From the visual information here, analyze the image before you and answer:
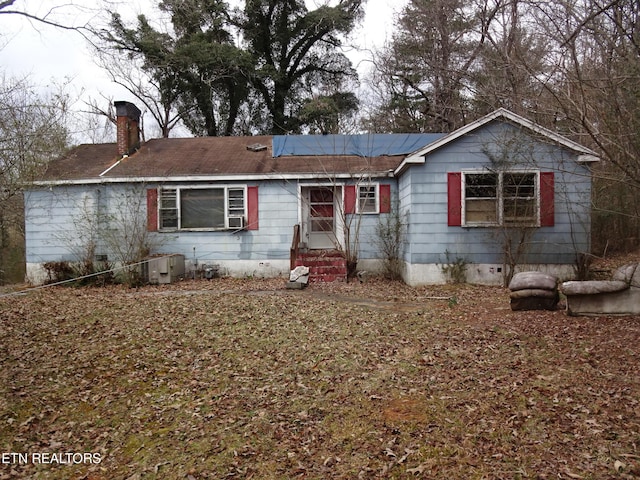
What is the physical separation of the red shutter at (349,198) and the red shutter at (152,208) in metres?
5.39

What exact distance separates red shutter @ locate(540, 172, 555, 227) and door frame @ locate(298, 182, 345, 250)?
493cm

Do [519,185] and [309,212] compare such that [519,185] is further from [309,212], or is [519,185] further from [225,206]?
[225,206]

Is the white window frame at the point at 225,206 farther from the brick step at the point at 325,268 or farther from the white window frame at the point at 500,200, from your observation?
the white window frame at the point at 500,200

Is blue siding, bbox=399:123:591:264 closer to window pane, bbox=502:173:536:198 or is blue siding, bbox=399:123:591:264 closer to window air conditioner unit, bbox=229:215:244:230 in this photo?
window pane, bbox=502:173:536:198

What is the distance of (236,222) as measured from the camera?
1302 centimetres

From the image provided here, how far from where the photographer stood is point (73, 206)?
13.2 m

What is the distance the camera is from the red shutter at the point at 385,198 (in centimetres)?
1284

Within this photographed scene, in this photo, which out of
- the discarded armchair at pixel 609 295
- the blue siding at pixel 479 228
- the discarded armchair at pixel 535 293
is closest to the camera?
the discarded armchair at pixel 609 295

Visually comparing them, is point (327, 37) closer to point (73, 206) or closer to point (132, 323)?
point (73, 206)

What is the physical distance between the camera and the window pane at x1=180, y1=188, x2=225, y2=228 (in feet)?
43.0

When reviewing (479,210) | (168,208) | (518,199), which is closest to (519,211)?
(518,199)

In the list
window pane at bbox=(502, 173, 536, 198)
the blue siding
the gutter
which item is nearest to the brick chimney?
the gutter

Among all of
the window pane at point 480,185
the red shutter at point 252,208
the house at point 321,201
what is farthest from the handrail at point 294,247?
the window pane at point 480,185

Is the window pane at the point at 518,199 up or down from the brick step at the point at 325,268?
up
